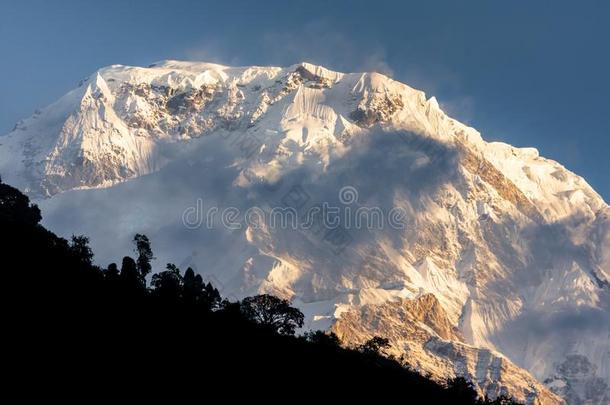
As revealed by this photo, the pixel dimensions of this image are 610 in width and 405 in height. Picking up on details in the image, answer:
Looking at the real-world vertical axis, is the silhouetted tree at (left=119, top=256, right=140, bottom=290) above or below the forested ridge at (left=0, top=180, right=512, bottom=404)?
above

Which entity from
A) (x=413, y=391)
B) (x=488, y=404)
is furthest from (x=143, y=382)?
(x=488, y=404)

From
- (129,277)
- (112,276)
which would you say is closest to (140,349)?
(112,276)

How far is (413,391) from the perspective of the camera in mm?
155750

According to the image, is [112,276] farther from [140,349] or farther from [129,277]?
[140,349]

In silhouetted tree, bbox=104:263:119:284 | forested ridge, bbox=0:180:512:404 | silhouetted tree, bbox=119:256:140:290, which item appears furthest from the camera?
silhouetted tree, bbox=119:256:140:290

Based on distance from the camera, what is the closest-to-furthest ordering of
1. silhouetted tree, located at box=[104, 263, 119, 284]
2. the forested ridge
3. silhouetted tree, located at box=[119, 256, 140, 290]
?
the forested ridge
silhouetted tree, located at box=[104, 263, 119, 284]
silhouetted tree, located at box=[119, 256, 140, 290]

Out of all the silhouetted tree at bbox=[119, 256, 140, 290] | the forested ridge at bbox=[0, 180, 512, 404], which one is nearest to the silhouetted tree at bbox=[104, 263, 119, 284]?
the forested ridge at bbox=[0, 180, 512, 404]

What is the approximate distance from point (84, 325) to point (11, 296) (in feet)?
30.6

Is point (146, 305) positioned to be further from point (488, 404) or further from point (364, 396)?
point (488, 404)

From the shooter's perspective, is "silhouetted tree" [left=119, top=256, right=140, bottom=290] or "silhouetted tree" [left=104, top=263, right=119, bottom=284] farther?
"silhouetted tree" [left=119, top=256, right=140, bottom=290]

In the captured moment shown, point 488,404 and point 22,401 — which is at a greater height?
point 488,404

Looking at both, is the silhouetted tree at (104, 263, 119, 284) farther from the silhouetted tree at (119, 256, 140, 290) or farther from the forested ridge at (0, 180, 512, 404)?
the silhouetted tree at (119, 256, 140, 290)

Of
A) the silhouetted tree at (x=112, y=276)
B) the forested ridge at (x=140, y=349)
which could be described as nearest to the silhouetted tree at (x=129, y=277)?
the forested ridge at (x=140, y=349)

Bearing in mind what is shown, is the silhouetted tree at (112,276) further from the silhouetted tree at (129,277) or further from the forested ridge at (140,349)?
the silhouetted tree at (129,277)
